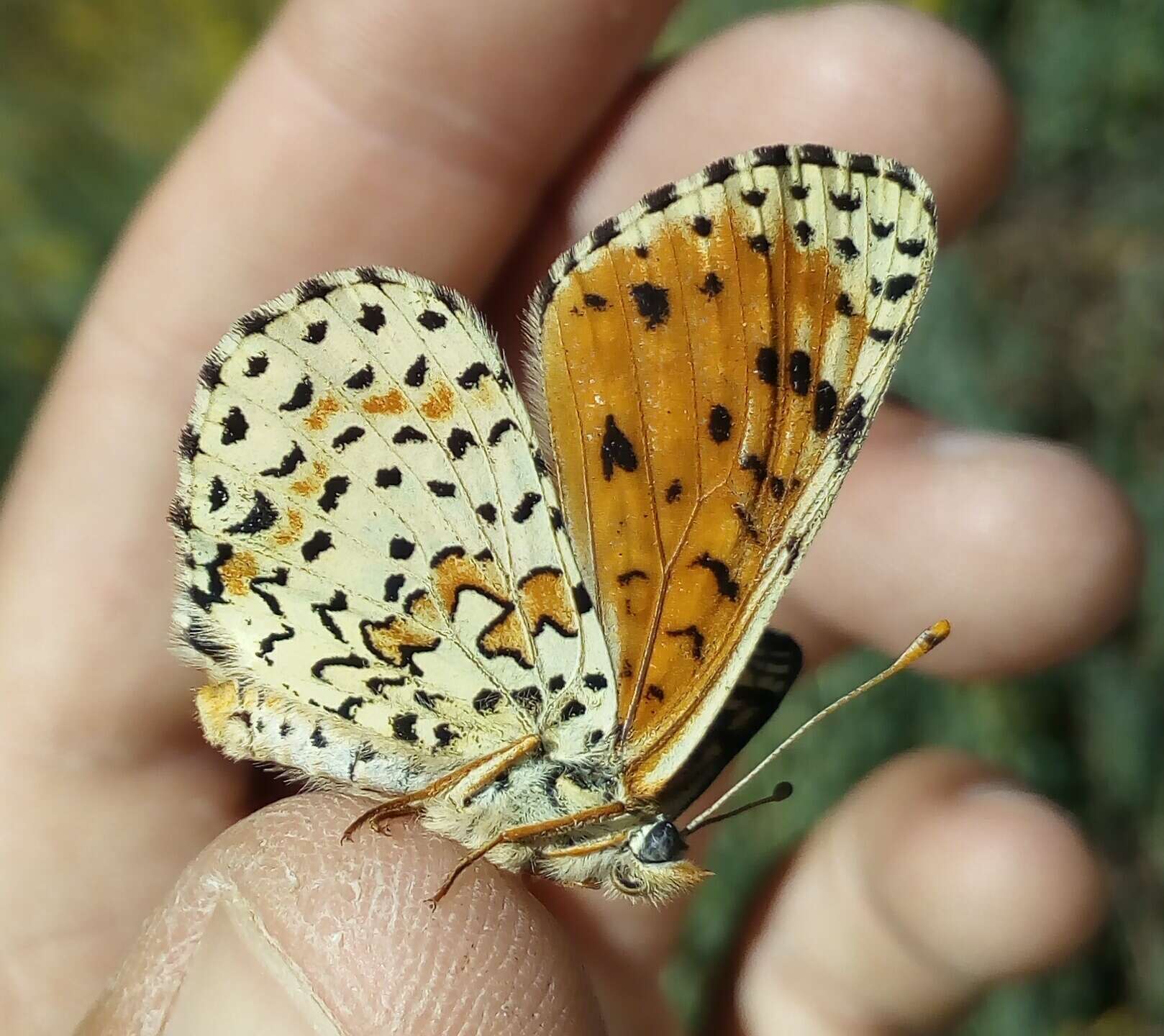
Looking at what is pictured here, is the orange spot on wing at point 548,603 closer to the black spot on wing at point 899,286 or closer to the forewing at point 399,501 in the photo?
the forewing at point 399,501

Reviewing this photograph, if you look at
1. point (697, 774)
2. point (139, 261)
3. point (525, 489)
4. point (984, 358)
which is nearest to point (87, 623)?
point (139, 261)

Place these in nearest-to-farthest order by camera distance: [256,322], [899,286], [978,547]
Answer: [899,286] < [256,322] < [978,547]

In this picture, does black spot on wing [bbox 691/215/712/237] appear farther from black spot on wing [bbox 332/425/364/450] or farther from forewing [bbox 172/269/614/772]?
black spot on wing [bbox 332/425/364/450]

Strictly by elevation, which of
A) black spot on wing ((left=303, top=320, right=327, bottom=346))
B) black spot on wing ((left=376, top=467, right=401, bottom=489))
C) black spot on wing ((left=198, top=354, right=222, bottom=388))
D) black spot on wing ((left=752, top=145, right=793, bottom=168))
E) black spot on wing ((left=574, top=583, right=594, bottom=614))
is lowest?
black spot on wing ((left=198, top=354, right=222, bottom=388))

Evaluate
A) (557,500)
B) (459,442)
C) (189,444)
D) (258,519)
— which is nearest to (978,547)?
(557,500)

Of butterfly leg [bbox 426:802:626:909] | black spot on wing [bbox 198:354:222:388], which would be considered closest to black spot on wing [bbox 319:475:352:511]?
black spot on wing [bbox 198:354:222:388]

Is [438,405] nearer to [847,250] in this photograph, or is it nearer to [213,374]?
[213,374]

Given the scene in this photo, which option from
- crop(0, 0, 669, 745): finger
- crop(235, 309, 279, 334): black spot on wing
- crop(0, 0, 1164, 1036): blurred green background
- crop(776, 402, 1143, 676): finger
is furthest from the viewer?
crop(0, 0, 1164, 1036): blurred green background

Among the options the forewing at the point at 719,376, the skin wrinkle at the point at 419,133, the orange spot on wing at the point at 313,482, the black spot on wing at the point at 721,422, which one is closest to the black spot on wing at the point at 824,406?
the forewing at the point at 719,376
